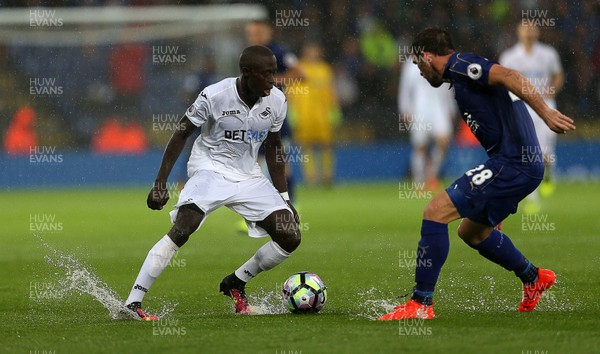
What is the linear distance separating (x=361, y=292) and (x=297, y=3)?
16.7m

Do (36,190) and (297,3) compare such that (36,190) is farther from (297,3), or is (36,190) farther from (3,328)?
(3,328)

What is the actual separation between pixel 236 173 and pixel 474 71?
1967mm

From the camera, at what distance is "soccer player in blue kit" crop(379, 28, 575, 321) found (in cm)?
723

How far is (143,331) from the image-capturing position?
6973 millimetres

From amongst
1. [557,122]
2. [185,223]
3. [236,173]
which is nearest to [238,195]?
[236,173]

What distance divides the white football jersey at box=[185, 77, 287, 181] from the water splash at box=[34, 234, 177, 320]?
1091mm

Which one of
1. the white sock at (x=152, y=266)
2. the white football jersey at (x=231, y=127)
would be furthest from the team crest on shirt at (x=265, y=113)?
the white sock at (x=152, y=266)

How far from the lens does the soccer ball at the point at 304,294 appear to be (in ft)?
25.8

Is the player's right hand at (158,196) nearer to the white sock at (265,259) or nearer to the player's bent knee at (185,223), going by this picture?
the player's bent knee at (185,223)

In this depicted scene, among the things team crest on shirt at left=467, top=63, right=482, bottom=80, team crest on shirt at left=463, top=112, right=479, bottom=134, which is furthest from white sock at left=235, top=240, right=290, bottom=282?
team crest on shirt at left=467, top=63, right=482, bottom=80

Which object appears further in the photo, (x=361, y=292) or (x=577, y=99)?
(x=577, y=99)

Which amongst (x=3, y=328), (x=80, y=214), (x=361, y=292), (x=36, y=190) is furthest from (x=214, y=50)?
(x=3, y=328)

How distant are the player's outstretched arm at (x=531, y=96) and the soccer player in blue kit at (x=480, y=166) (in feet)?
0.04

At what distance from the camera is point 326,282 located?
980 centimetres
